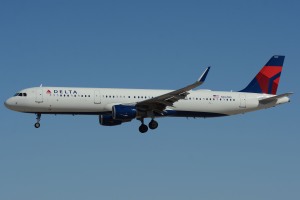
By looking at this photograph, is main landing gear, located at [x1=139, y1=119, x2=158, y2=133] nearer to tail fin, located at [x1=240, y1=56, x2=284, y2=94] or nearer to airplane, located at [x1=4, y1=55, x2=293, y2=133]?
airplane, located at [x1=4, y1=55, x2=293, y2=133]

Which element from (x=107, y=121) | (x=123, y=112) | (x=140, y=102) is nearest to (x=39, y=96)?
(x=123, y=112)

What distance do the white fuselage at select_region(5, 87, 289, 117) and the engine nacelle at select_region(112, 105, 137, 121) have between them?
4.02 ft

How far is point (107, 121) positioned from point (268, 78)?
1837 centimetres

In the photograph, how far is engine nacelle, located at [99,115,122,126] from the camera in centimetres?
7225

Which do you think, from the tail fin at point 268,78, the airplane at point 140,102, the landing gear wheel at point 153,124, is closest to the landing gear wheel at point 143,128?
the airplane at point 140,102

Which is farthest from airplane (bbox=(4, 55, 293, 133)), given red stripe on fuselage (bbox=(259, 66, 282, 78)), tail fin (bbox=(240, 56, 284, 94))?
red stripe on fuselage (bbox=(259, 66, 282, 78))

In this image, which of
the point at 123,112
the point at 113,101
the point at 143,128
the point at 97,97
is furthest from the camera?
the point at 143,128

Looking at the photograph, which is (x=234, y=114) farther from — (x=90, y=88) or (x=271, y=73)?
(x=90, y=88)

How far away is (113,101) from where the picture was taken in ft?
223

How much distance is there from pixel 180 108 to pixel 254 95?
8.81 m

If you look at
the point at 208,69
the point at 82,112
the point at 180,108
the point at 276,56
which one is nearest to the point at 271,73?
the point at 276,56

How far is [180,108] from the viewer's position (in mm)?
70500

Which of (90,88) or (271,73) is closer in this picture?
(90,88)

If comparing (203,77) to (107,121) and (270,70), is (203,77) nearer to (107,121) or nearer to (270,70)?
(107,121)
